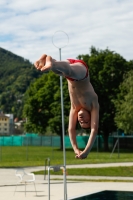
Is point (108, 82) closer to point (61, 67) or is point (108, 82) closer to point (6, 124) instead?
point (61, 67)

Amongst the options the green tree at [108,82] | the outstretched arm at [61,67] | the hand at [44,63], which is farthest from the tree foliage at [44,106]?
the hand at [44,63]

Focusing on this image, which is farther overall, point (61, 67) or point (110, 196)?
point (110, 196)

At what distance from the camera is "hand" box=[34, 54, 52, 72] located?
5959 mm

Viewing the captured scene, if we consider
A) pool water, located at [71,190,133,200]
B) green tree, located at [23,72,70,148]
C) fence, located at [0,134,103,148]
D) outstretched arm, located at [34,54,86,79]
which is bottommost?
pool water, located at [71,190,133,200]

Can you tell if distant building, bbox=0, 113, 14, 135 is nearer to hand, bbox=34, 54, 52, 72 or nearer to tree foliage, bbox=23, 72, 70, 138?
tree foliage, bbox=23, 72, 70, 138

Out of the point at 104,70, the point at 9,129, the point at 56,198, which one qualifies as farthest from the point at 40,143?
the point at 9,129

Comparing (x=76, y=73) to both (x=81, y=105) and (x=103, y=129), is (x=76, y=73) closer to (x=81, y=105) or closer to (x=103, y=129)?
(x=81, y=105)

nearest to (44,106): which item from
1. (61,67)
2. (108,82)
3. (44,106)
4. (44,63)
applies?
(44,106)

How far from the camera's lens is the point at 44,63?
628cm

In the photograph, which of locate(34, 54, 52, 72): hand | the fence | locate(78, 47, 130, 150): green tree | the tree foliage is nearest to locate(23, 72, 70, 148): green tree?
the tree foliage

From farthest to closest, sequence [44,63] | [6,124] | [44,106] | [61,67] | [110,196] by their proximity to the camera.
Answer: [6,124]
[44,106]
[110,196]
[44,63]
[61,67]

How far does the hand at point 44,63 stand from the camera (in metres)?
5.96

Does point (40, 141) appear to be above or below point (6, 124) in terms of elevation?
below

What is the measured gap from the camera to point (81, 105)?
708 centimetres
